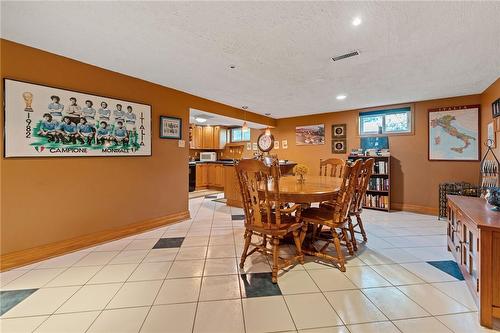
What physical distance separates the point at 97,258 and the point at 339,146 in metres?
5.09

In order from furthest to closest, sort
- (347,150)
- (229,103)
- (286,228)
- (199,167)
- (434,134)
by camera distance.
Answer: (199,167) < (347,150) < (229,103) < (434,134) < (286,228)

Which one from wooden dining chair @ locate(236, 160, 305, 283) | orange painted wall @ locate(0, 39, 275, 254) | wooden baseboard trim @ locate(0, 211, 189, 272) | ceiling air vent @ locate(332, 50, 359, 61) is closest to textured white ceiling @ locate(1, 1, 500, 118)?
ceiling air vent @ locate(332, 50, 359, 61)

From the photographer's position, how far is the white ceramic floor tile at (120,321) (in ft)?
4.59

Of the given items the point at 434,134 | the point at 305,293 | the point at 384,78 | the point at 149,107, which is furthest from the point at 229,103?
the point at 434,134

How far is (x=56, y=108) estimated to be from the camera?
2420mm

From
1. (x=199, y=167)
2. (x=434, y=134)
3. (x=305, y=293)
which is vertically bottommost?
(x=305, y=293)

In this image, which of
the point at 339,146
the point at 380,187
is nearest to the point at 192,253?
the point at 380,187

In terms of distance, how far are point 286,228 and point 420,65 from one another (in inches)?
102

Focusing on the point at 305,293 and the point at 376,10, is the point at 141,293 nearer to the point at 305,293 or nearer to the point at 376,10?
the point at 305,293

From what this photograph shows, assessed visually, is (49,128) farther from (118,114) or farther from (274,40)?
(274,40)

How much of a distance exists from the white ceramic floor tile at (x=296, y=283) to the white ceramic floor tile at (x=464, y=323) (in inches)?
33.1

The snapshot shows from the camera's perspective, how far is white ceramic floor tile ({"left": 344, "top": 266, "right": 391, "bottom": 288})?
1.89m

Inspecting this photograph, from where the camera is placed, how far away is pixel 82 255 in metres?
2.46

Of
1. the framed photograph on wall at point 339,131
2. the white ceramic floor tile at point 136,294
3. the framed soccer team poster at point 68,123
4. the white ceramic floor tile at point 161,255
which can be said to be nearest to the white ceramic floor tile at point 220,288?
the white ceramic floor tile at point 136,294
